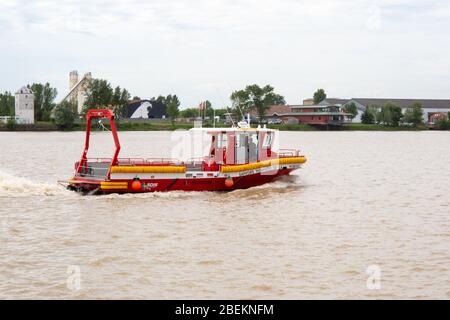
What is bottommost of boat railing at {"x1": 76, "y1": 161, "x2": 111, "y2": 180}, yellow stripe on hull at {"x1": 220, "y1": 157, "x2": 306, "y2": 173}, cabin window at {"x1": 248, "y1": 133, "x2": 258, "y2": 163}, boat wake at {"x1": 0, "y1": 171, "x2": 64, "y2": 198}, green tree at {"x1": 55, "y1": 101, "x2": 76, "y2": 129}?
boat wake at {"x1": 0, "y1": 171, "x2": 64, "y2": 198}

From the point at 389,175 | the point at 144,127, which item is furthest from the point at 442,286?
the point at 144,127

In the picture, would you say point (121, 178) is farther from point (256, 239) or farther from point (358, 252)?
point (358, 252)

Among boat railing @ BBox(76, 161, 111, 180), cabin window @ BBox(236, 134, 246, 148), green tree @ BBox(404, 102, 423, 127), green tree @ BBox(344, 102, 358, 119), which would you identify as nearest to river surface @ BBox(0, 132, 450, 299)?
boat railing @ BBox(76, 161, 111, 180)

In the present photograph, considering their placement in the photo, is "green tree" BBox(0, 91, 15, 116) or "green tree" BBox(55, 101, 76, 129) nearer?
"green tree" BBox(55, 101, 76, 129)

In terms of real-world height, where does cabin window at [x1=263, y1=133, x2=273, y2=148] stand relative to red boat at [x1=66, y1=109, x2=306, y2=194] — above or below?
above

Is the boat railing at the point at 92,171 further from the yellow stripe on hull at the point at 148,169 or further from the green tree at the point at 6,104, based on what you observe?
the green tree at the point at 6,104

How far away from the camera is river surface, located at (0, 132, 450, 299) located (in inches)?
685

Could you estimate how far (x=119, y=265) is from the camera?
63.3ft

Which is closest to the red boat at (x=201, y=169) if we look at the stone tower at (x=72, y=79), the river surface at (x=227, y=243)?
the river surface at (x=227, y=243)

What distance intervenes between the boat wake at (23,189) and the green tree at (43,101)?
113 metres

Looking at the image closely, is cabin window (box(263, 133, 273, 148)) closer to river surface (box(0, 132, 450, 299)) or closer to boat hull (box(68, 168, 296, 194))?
river surface (box(0, 132, 450, 299))

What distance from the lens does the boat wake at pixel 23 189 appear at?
30.8 metres

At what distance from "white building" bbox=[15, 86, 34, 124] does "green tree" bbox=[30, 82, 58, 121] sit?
13.1ft
